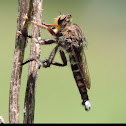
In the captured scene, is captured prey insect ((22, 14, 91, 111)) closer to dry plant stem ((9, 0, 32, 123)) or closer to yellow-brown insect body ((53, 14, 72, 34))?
yellow-brown insect body ((53, 14, 72, 34))

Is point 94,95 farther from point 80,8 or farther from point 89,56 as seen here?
point 80,8

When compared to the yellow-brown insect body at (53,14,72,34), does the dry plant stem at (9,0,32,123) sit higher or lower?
lower

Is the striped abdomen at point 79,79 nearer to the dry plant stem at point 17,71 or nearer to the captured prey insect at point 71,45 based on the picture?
the captured prey insect at point 71,45

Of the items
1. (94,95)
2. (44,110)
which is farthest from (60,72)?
(44,110)

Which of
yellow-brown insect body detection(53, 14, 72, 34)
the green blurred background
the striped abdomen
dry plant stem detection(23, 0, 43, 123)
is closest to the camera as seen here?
dry plant stem detection(23, 0, 43, 123)

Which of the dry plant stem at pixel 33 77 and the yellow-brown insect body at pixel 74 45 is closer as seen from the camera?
the dry plant stem at pixel 33 77

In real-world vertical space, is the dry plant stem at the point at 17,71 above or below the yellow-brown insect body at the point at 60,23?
below

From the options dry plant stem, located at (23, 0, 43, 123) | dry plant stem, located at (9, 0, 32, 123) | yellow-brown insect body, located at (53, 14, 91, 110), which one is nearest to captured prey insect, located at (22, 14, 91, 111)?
yellow-brown insect body, located at (53, 14, 91, 110)

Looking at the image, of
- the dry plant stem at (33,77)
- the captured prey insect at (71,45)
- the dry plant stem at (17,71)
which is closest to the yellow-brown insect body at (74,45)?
the captured prey insect at (71,45)
